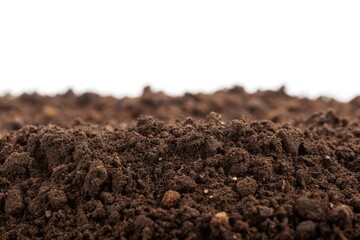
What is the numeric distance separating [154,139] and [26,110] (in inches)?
234

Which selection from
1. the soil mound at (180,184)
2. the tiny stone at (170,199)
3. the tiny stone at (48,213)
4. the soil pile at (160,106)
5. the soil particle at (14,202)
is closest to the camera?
the soil mound at (180,184)

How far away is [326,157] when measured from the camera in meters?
4.15

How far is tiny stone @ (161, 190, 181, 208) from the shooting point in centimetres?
356

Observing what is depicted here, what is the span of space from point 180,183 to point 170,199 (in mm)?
149

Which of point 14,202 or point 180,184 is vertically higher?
point 180,184

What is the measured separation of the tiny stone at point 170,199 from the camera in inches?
140

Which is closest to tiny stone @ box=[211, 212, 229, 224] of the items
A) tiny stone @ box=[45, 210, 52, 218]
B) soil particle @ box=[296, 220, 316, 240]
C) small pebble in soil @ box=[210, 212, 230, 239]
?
small pebble in soil @ box=[210, 212, 230, 239]

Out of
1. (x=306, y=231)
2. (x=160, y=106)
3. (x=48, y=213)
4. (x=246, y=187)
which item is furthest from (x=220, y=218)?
(x=160, y=106)

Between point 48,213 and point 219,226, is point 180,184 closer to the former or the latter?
point 219,226

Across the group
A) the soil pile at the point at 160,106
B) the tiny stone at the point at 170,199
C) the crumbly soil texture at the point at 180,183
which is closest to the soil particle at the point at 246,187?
the crumbly soil texture at the point at 180,183

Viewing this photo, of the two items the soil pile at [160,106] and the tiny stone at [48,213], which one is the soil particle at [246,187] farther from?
the soil pile at [160,106]

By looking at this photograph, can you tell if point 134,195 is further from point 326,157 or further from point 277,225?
point 326,157

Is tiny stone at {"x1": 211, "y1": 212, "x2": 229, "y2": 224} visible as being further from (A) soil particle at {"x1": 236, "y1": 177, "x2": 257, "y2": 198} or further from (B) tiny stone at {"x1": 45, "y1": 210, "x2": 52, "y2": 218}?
(B) tiny stone at {"x1": 45, "y1": 210, "x2": 52, "y2": 218}

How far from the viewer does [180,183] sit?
12.0 ft
